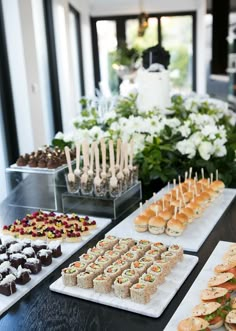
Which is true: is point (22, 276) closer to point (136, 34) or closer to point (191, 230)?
point (191, 230)

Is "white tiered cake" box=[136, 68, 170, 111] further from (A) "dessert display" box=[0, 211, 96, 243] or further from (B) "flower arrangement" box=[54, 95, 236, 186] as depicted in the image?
(A) "dessert display" box=[0, 211, 96, 243]

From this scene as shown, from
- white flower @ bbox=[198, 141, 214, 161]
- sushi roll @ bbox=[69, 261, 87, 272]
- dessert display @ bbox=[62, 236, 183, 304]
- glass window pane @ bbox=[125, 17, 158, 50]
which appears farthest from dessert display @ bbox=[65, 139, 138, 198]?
glass window pane @ bbox=[125, 17, 158, 50]

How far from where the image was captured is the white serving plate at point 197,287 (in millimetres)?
957

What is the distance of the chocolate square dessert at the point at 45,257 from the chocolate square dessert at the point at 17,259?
49 millimetres

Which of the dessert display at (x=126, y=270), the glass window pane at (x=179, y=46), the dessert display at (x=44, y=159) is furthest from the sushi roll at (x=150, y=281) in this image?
the glass window pane at (x=179, y=46)

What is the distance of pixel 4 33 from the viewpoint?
3.58m

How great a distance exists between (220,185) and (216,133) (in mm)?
296

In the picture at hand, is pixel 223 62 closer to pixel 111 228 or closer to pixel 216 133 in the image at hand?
pixel 216 133

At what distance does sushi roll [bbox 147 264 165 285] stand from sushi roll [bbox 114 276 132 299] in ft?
Result: 0.23

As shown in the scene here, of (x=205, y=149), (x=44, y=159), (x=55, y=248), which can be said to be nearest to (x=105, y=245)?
(x=55, y=248)

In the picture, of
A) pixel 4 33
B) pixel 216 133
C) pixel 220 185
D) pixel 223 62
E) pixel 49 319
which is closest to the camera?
pixel 49 319

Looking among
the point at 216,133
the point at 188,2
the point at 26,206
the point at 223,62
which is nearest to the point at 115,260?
the point at 26,206

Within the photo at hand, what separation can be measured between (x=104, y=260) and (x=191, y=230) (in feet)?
1.37

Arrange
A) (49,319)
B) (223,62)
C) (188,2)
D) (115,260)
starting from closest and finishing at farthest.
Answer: (49,319) → (115,260) → (223,62) → (188,2)
